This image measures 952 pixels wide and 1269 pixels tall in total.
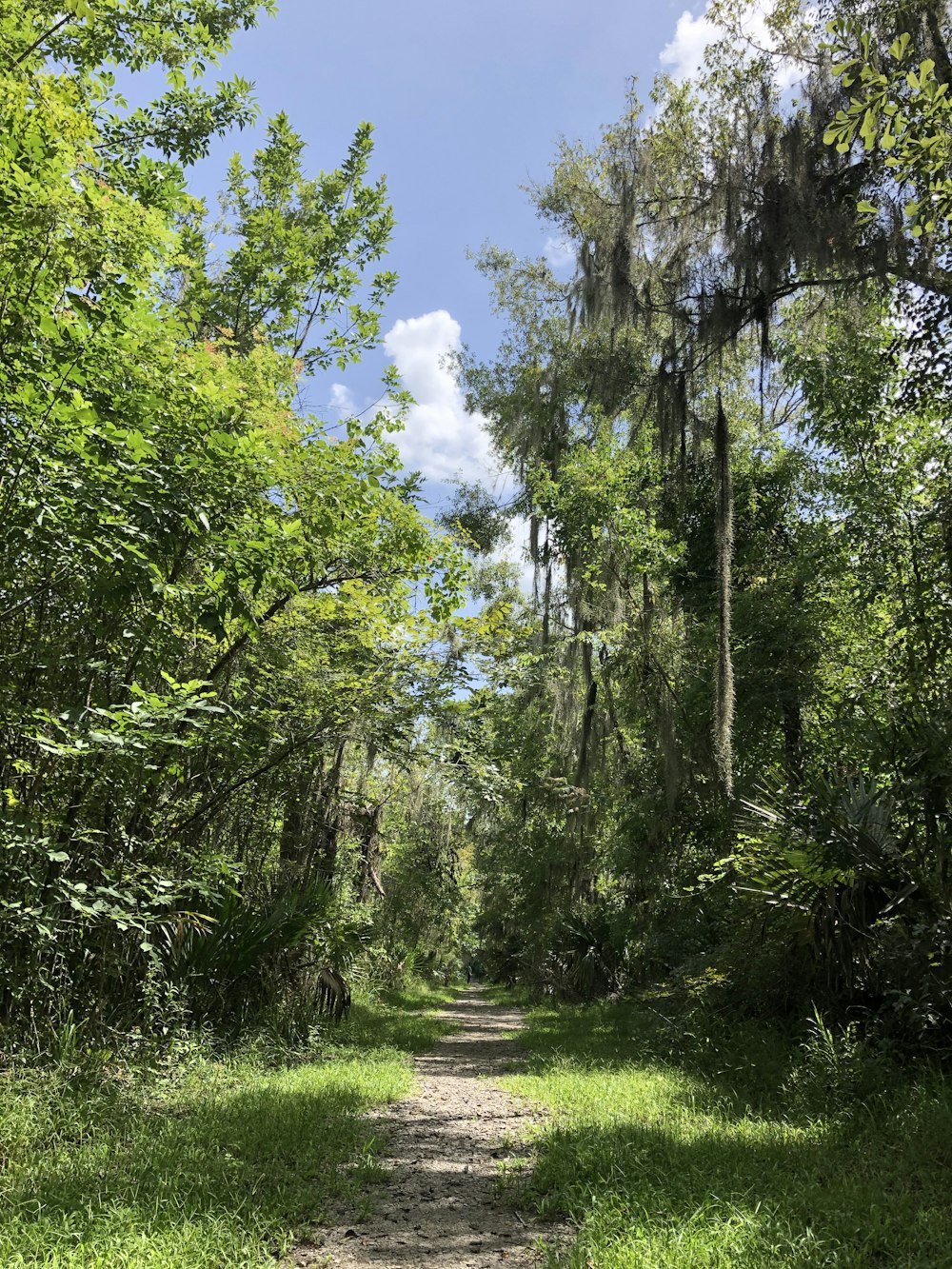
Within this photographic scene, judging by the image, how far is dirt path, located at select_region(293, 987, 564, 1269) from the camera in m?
3.06

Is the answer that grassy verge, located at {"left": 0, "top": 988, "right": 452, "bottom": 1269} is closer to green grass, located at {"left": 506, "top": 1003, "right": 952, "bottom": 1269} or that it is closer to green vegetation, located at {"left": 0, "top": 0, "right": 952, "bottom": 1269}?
green vegetation, located at {"left": 0, "top": 0, "right": 952, "bottom": 1269}

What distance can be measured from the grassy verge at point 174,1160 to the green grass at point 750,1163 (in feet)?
3.94

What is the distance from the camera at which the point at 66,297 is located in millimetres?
4180

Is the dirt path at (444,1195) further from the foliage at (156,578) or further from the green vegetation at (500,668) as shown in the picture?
the foliage at (156,578)

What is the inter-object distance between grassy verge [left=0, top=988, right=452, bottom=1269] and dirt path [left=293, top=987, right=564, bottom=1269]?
194 millimetres

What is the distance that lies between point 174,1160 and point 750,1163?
2943mm

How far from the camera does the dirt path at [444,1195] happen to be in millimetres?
3057

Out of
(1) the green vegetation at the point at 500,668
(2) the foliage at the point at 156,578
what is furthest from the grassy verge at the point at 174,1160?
(2) the foliage at the point at 156,578

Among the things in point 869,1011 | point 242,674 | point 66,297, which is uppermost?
point 66,297

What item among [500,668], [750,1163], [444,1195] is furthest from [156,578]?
[500,668]

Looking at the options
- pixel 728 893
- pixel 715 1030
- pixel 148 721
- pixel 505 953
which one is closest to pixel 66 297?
pixel 148 721

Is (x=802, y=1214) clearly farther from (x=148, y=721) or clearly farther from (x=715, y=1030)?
(x=715, y=1030)

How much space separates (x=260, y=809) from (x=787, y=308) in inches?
354

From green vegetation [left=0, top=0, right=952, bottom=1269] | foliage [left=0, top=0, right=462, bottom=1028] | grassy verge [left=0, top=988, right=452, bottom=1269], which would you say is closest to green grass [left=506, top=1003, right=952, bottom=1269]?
green vegetation [left=0, top=0, right=952, bottom=1269]
